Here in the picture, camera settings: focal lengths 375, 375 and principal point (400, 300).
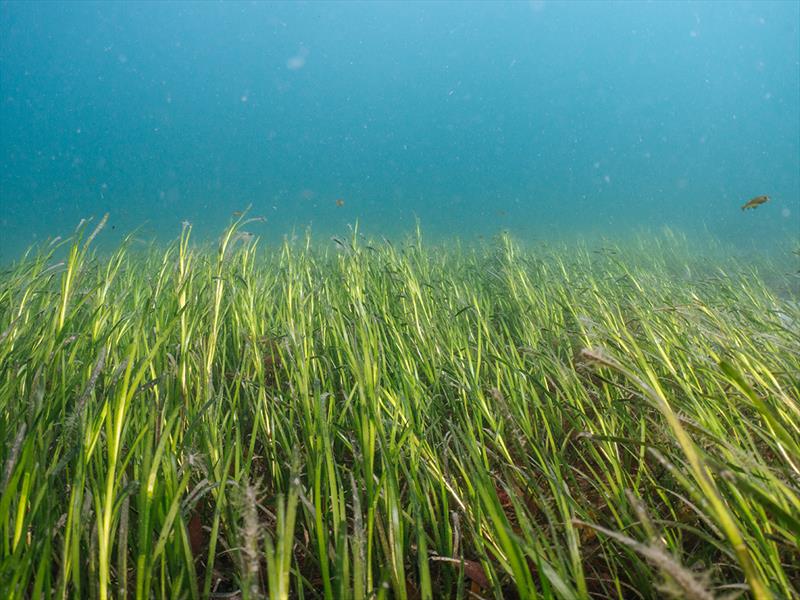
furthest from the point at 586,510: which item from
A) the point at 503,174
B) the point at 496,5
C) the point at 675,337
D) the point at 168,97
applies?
→ the point at 168,97

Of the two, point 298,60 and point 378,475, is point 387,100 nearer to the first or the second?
point 298,60

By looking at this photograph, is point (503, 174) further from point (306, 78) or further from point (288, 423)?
point (288, 423)

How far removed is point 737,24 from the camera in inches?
3445

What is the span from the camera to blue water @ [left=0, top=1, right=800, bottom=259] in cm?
8494

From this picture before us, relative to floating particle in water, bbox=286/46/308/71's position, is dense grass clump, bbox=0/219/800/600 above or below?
below

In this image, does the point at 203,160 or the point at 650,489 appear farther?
the point at 203,160

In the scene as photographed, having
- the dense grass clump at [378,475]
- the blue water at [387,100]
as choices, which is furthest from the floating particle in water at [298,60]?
the dense grass clump at [378,475]

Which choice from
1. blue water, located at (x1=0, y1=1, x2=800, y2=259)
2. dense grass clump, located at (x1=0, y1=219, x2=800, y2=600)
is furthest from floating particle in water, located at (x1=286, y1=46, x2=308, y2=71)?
dense grass clump, located at (x1=0, y1=219, x2=800, y2=600)

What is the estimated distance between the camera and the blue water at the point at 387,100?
3344 inches

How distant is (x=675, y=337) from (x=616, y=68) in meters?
132

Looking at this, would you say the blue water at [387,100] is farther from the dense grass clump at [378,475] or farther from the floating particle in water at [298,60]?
the dense grass clump at [378,475]

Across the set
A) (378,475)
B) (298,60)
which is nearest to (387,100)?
(298,60)

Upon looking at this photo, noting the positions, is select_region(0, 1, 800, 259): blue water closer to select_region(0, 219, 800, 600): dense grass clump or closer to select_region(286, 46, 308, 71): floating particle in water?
select_region(286, 46, 308, 71): floating particle in water

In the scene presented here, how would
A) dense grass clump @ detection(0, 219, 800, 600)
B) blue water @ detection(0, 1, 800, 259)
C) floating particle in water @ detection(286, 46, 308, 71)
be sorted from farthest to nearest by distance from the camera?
1. floating particle in water @ detection(286, 46, 308, 71)
2. blue water @ detection(0, 1, 800, 259)
3. dense grass clump @ detection(0, 219, 800, 600)
